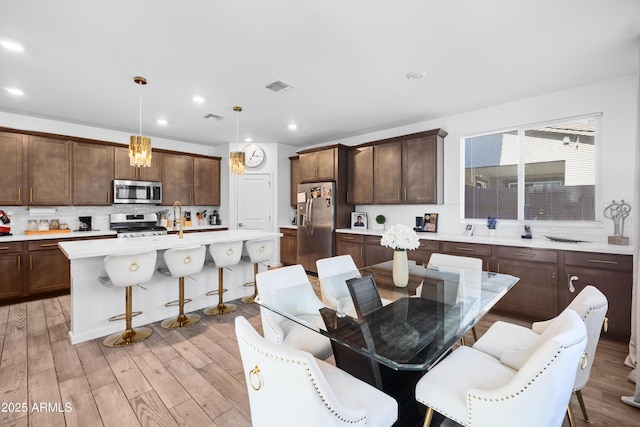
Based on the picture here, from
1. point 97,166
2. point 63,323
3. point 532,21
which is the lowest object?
point 63,323

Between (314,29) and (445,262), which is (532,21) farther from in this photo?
(445,262)

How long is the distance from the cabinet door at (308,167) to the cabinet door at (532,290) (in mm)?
3355

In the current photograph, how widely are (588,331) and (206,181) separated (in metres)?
6.05

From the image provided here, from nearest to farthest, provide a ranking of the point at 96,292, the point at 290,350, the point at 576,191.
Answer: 1. the point at 290,350
2. the point at 96,292
3. the point at 576,191

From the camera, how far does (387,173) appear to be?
4.75 metres

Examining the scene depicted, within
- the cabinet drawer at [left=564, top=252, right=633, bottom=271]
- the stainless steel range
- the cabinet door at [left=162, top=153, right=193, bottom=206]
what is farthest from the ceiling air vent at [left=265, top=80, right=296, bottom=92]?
the cabinet drawer at [left=564, top=252, right=633, bottom=271]

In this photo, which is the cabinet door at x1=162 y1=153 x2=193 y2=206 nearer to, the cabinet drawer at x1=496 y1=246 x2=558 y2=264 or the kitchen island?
the kitchen island

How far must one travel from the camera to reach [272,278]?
202 centimetres

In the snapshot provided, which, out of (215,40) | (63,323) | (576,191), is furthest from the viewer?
(576,191)

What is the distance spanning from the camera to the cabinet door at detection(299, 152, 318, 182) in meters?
5.46

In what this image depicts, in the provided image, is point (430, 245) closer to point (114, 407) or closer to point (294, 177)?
point (294, 177)

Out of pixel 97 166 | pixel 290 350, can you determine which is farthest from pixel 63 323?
pixel 290 350

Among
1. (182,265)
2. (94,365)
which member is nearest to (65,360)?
(94,365)

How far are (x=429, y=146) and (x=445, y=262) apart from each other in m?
2.08
